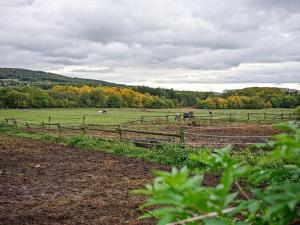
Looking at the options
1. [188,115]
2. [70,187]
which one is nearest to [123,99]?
[188,115]

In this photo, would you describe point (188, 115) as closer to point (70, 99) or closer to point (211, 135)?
point (211, 135)

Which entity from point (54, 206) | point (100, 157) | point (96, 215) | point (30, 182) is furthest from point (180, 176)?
point (100, 157)

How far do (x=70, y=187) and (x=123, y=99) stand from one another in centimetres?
10917

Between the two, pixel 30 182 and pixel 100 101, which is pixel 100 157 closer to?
pixel 30 182

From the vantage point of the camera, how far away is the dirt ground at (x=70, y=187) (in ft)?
24.3

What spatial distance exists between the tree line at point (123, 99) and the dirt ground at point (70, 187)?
8307 centimetres

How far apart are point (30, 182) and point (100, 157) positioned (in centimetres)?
496

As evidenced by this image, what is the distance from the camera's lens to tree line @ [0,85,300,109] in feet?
315

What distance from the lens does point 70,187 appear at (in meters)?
9.89

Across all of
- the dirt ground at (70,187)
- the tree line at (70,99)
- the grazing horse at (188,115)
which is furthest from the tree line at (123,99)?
the dirt ground at (70,187)

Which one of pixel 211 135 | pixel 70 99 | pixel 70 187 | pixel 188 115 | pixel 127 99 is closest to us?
pixel 70 187

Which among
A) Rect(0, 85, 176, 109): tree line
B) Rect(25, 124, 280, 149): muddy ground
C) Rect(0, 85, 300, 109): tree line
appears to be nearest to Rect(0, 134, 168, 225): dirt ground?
Rect(25, 124, 280, 149): muddy ground

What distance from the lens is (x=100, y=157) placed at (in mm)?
15242

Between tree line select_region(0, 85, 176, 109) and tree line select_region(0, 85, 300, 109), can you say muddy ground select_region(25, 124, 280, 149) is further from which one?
tree line select_region(0, 85, 300, 109)
